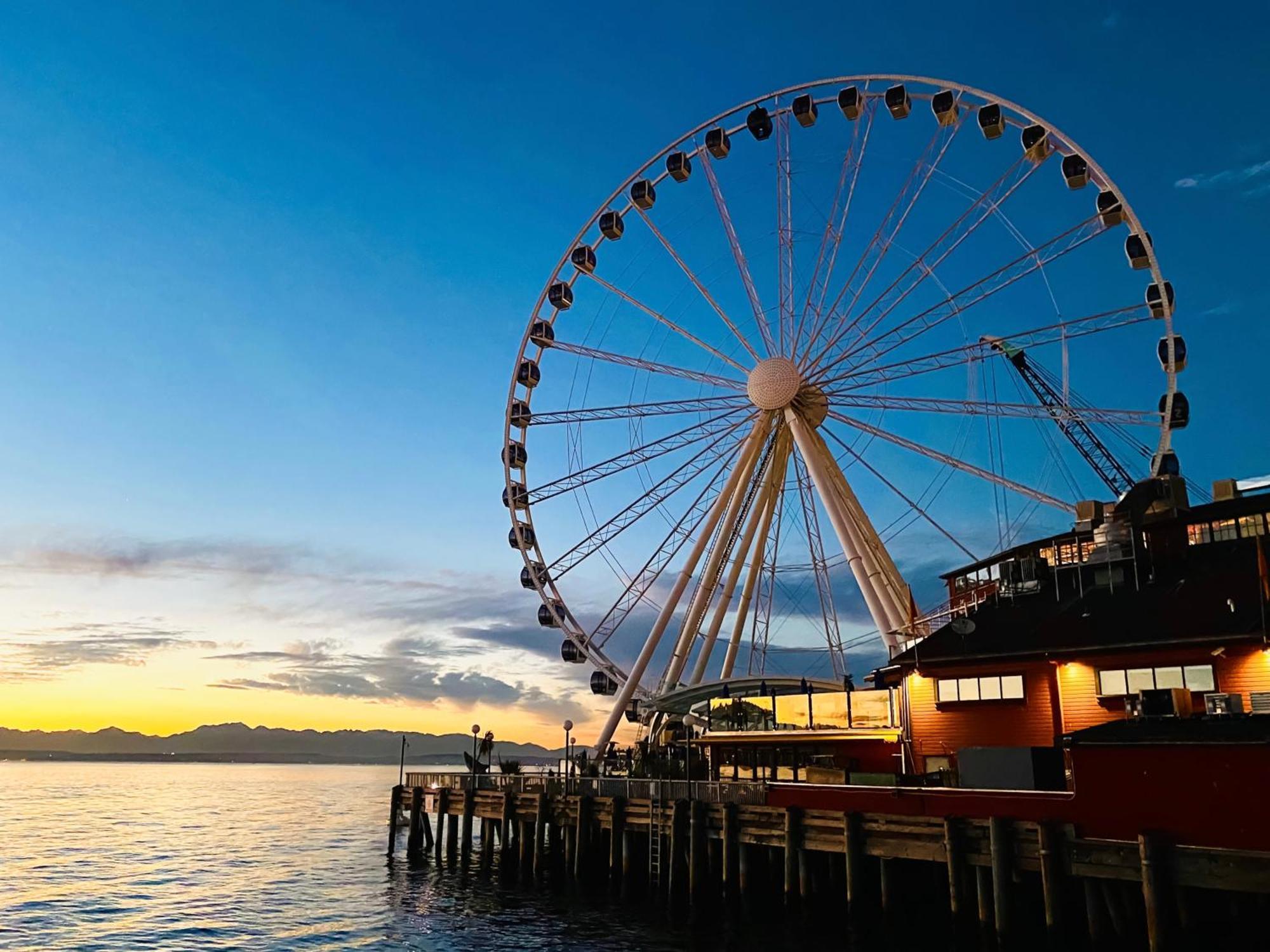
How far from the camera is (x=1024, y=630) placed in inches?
1184

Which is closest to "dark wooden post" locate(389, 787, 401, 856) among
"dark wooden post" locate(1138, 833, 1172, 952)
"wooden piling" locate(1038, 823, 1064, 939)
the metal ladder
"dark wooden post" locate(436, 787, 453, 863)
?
"dark wooden post" locate(436, 787, 453, 863)

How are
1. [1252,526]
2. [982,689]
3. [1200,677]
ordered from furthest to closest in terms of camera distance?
[1252,526]
[982,689]
[1200,677]

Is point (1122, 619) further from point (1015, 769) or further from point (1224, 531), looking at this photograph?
point (1015, 769)

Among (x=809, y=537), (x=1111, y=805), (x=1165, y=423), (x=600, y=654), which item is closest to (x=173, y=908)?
(x=600, y=654)

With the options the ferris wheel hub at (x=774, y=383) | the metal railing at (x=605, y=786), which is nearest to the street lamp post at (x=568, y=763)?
the metal railing at (x=605, y=786)

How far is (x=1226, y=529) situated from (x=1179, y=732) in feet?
39.3

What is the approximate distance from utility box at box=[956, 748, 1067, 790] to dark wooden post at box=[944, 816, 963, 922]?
1.50m

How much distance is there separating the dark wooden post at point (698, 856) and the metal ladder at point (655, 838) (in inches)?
54.2

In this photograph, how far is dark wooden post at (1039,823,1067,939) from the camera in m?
21.6

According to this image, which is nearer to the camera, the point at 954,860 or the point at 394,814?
the point at 954,860

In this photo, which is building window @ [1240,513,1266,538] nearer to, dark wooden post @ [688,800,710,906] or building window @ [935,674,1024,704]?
building window @ [935,674,1024,704]

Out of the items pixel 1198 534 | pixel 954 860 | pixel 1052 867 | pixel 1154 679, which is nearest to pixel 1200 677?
pixel 1154 679

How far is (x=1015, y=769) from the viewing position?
24.3m

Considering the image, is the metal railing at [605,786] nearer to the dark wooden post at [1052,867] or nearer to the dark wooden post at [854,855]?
the dark wooden post at [854,855]
